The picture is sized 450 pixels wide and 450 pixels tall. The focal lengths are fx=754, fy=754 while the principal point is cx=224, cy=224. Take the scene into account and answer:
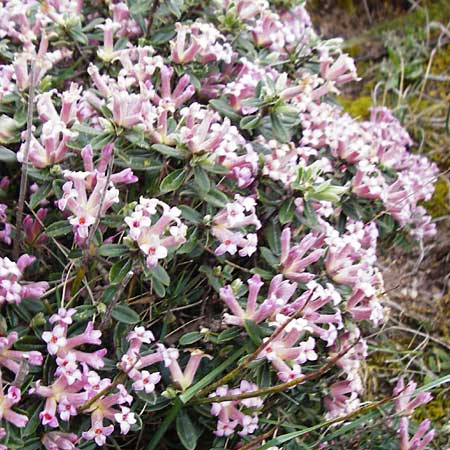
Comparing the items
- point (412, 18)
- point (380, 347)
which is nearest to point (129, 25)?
point (380, 347)

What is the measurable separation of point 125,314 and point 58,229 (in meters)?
0.24

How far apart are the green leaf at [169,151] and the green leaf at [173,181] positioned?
0.12 feet

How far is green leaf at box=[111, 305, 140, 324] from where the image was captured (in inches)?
65.1

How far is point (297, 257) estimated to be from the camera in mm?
1790

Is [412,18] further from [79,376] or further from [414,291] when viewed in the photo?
[79,376]

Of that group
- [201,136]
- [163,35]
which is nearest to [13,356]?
[201,136]

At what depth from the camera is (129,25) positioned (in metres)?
2.20

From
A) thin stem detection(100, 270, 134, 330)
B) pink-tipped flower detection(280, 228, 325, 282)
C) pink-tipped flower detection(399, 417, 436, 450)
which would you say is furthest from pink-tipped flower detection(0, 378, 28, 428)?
pink-tipped flower detection(399, 417, 436, 450)

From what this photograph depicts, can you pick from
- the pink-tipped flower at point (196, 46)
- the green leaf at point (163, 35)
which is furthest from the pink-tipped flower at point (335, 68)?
the green leaf at point (163, 35)

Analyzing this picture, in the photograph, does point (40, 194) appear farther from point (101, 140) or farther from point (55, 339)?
point (55, 339)

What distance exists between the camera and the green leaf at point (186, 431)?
5.44 feet

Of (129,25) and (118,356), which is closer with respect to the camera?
(118,356)

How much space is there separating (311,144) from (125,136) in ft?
2.06

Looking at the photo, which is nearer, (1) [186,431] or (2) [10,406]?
(2) [10,406]
